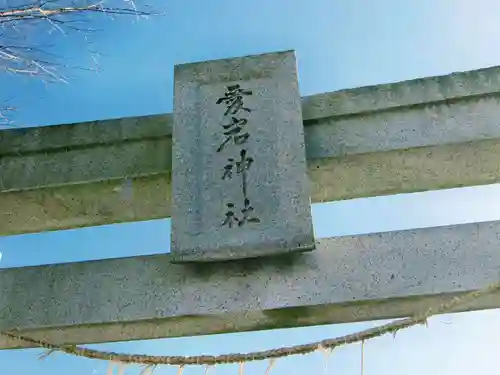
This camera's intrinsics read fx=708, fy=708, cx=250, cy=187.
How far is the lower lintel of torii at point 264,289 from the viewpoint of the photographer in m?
3.04

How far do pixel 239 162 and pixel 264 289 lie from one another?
2.09 feet

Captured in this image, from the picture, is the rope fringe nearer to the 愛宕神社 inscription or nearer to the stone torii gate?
the stone torii gate

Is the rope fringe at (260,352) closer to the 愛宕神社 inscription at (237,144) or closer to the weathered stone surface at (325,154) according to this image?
the 愛宕神社 inscription at (237,144)

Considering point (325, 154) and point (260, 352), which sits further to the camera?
point (325, 154)

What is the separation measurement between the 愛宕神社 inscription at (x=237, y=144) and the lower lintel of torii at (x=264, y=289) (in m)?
0.21

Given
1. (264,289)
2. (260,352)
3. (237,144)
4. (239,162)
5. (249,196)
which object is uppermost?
(237,144)

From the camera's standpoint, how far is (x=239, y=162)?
336 centimetres

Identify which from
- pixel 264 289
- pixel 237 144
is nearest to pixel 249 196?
pixel 237 144

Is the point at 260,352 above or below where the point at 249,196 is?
below

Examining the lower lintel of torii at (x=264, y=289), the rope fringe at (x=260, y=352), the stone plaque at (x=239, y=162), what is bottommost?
the rope fringe at (x=260, y=352)

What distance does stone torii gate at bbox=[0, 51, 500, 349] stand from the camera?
3.08 m

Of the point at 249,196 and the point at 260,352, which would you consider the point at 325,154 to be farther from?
the point at 260,352

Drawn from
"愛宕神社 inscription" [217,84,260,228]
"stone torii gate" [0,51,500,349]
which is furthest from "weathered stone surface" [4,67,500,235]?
"愛宕神社 inscription" [217,84,260,228]

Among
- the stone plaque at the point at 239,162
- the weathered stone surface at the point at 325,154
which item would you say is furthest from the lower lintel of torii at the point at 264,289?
the weathered stone surface at the point at 325,154
